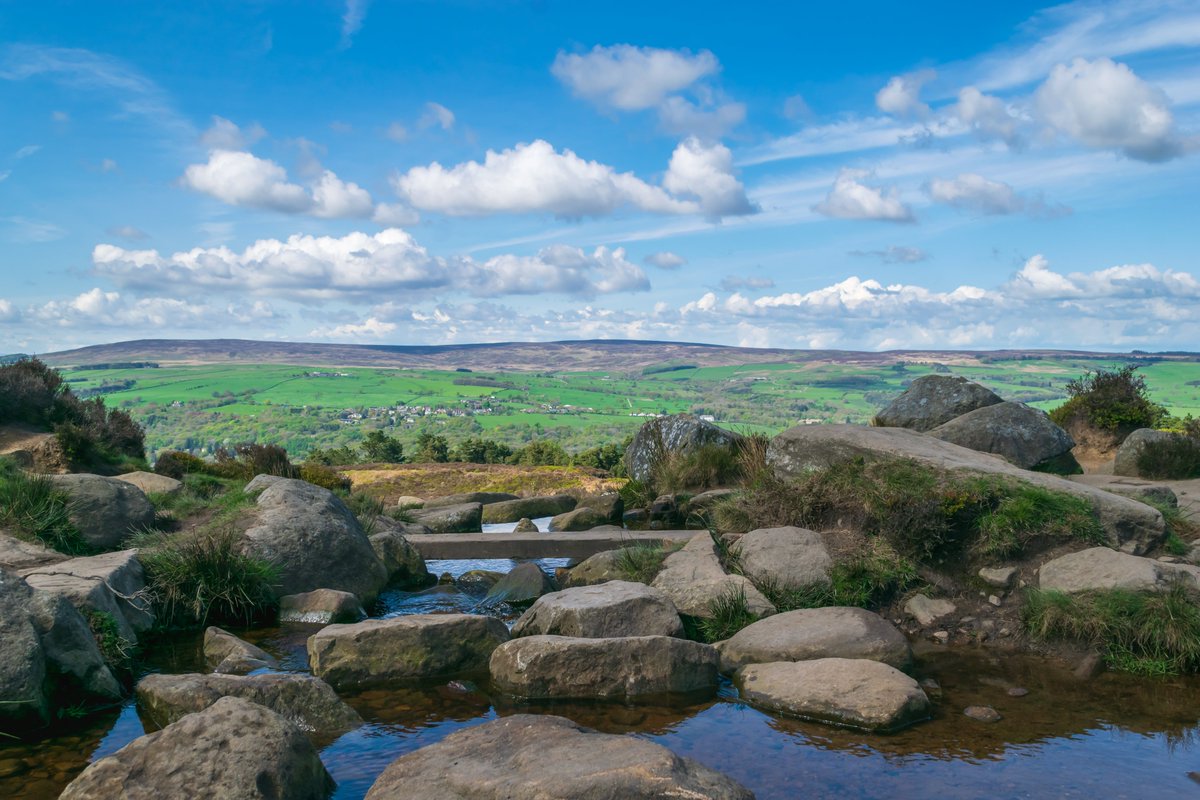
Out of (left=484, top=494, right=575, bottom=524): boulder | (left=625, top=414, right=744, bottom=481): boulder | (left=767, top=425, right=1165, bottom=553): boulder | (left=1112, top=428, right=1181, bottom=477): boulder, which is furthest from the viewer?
(left=484, top=494, right=575, bottom=524): boulder

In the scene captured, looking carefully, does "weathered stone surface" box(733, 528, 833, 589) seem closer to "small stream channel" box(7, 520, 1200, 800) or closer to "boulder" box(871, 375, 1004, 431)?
"small stream channel" box(7, 520, 1200, 800)

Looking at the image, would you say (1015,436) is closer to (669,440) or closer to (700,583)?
(669,440)

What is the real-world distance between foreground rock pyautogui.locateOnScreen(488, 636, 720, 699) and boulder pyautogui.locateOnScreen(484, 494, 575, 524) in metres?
15.4

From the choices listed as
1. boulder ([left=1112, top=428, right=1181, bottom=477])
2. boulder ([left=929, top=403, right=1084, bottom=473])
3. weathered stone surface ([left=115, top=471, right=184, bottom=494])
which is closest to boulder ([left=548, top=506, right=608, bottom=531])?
boulder ([left=929, top=403, right=1084, bottom=473])

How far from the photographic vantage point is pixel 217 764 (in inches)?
255

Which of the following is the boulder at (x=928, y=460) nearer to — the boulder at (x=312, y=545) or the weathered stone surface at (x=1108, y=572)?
the weathered stone surface at (x=1108, y=572)

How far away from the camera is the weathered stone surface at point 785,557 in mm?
12359

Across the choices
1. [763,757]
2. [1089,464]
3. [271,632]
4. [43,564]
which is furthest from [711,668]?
[1089,464]

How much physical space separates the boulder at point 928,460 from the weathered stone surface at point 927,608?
250 cm

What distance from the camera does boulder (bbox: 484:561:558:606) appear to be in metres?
13.8

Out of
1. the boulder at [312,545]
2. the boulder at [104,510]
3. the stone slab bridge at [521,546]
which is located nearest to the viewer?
the boulder at [312,545]

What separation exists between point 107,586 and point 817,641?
8414 mm

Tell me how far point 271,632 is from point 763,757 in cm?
717

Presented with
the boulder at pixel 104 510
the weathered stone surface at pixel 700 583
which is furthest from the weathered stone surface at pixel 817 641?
the boulder at pixel 104 510
